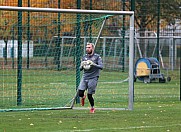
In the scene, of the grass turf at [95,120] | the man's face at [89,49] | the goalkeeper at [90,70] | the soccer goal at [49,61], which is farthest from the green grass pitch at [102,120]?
the man's face at [89,49]

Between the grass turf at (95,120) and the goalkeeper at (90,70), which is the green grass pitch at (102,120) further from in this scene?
the goalkeeper at (90,70)

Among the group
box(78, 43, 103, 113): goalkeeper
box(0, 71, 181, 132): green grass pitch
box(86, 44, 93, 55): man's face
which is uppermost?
box(86, 44, 93, 55): man's face

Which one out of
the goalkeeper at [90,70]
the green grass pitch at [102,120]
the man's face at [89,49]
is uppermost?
the man's face at [89,49]

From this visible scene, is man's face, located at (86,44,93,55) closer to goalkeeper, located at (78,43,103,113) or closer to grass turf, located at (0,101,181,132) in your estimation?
goalkeeper, located at (78,43,103,113)

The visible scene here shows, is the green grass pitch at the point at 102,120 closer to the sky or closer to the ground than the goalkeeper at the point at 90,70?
closer to the ground

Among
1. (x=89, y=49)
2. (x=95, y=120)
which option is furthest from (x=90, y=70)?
(x=95, y=120)

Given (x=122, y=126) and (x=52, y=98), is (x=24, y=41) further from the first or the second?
(x=122, y=126)

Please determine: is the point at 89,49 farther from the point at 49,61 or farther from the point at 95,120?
the point at 49,61

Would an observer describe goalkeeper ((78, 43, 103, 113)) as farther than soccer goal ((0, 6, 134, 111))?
No

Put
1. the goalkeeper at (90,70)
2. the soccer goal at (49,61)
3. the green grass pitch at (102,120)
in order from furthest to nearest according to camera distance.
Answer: the soccer goal at (49,61) → the goalkeeper at (90,70) → the green grass pitch at (102,120)

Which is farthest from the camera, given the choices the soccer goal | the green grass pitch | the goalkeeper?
the soccer goal

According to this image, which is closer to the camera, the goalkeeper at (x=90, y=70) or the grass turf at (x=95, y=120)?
the grass turf at (x=95, y=120)

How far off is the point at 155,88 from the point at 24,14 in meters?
8.92

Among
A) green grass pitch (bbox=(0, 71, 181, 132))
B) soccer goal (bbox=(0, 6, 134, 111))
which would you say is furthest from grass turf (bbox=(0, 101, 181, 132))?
soccer goal (bbox=(0, 6, 134, 111))
